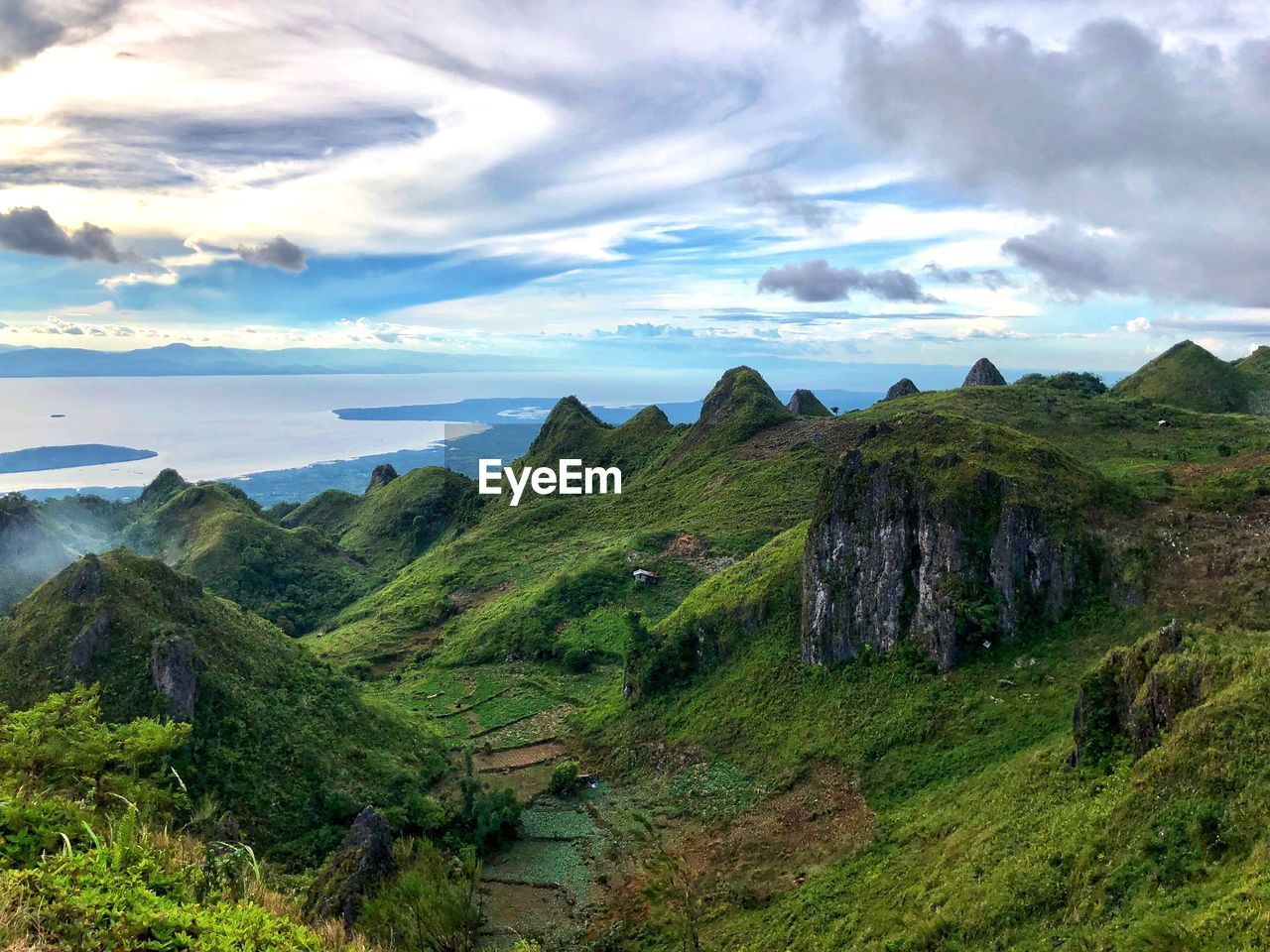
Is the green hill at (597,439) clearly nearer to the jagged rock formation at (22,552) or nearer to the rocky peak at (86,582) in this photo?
the jagged rock formation at (22,552)

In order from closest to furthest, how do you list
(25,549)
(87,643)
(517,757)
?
(87,643)
(517,757)
(25,549)

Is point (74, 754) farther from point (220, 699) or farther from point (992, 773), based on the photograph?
point (992, 773)

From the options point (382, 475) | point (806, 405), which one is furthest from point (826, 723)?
point (382, 475)

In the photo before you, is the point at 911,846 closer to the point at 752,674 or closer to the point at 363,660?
the point at 752,674

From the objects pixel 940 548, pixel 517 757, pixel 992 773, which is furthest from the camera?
pixel 517 757

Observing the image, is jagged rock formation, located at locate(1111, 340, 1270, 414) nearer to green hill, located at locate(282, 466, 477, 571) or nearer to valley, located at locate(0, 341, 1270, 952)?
valley, located at locate(0, 341, 1270, 952)
